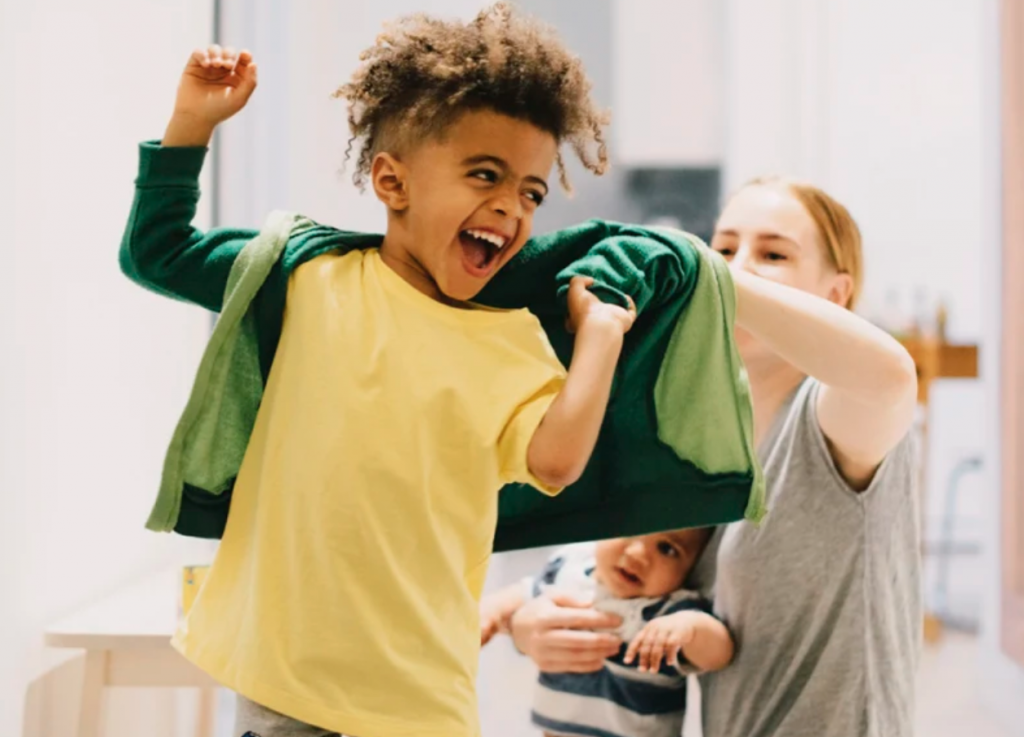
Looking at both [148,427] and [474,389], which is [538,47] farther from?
[148,427]

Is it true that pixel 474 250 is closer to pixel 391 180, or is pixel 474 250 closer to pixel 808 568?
pixel 391 180

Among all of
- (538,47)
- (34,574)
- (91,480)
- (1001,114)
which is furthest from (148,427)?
(1001,114)

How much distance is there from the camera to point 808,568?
109 centimetres

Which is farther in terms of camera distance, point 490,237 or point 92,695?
point 92,695

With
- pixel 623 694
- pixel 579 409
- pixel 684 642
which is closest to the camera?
pixel 579 409

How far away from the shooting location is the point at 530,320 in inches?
33.1

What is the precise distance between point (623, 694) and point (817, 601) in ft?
0.79

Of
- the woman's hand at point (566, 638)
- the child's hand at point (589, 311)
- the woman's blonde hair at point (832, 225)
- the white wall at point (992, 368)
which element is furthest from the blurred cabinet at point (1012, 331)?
the child's hand at point (589, 311)

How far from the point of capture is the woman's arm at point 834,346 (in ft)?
3.00

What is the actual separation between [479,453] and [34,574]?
2.08 feet

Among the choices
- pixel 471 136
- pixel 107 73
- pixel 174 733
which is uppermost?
pixel 107 73

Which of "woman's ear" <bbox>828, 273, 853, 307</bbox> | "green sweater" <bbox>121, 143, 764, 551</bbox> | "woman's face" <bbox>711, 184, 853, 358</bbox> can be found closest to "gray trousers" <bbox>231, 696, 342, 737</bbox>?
"green sweater" <bbox>121, 143, 764, 551</bbox>

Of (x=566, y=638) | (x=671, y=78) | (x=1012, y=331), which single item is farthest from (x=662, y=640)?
(x=671, y=78)

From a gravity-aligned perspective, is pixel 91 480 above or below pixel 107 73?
below
